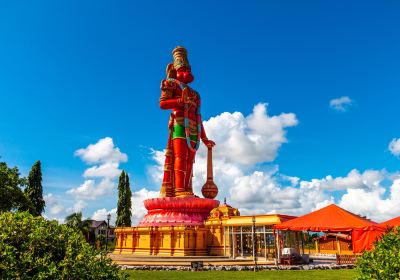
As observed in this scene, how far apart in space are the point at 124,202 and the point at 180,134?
55.0ft

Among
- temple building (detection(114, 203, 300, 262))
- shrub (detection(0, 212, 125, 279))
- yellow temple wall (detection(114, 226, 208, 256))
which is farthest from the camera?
yellow temple wall (detection(114, 226, 208, 256))

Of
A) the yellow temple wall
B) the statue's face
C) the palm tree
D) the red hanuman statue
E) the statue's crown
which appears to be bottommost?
the yellow temple wall

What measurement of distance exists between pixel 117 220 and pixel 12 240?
42.9 m

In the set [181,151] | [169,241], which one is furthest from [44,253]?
[181,151]

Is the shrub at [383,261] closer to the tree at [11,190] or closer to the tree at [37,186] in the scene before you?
the tree at [11,190]

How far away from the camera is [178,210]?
32.1 m

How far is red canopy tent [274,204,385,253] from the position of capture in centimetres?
1639

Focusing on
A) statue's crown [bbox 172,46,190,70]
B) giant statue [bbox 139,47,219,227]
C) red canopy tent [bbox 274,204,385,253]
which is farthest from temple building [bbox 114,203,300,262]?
statue's crown [bbox 172,46,190,70]

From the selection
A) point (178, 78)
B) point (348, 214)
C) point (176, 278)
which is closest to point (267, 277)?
point (176, 278)

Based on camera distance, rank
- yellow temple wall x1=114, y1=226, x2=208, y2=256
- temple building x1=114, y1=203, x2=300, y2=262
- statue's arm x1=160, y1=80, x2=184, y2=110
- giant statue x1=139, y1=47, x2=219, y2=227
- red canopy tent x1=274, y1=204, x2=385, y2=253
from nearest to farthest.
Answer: red canopy tent x1=274, y1=204, x2=385, y2=253
temple building x1=114, y1=203, x2=300, y2=262
yellow temple wall x1=114, y1=226, x2=208, y2=256
giant statue x1=139, y1=47, x2=219, y2=227
statue's arm x1=160, y1=80, x2=184, y2=110

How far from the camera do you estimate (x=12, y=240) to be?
5.02m

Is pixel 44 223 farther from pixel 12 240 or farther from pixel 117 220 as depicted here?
pixel 117 220

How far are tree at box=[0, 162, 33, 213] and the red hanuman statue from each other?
1331 centimetres

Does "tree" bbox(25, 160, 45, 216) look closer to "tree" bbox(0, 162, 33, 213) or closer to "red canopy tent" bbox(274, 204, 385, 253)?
"tree" bbox(0, 162, 33, 213)
